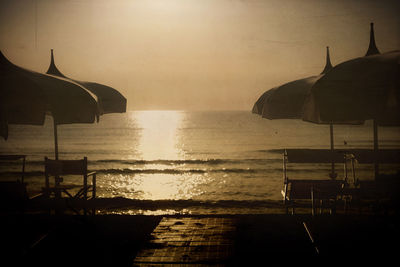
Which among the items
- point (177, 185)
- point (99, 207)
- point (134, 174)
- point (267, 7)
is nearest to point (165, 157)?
point (134, 174)

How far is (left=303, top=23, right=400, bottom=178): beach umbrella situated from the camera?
5059 millimetres

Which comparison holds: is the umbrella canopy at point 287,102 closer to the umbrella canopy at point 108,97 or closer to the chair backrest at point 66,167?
the umbrella canopy at point 108,97

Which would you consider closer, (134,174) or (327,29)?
(327,29)

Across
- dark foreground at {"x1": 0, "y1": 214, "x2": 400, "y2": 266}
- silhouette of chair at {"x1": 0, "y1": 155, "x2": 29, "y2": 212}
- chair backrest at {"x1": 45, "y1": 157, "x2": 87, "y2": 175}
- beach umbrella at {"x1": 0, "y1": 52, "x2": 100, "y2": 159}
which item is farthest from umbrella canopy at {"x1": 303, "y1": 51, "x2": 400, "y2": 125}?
silhouette of chair at {"x1": 0, "y1": 155, "x2": 29, "y2": 212}

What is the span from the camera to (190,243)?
4734 millimetres

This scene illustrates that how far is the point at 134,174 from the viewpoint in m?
31.2

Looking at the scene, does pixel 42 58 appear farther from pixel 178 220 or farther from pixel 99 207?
pixel 178 220

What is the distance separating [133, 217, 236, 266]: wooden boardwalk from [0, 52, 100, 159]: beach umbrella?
250 centimetres

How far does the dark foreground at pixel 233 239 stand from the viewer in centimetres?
464

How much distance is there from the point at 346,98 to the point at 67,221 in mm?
4799

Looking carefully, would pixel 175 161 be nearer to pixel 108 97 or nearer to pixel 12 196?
pixel 108 97

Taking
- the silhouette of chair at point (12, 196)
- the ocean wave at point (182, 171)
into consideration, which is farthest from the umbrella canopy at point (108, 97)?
the ocean wave at point (182, 171)

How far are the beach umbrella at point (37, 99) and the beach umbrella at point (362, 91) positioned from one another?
153 inches

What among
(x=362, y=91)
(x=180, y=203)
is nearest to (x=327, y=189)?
(x=362, y=91)
